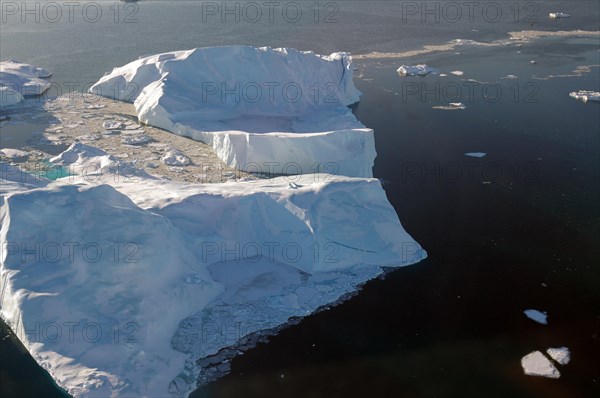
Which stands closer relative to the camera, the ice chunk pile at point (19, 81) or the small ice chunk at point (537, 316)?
the small ice chunk at point (537, 316)

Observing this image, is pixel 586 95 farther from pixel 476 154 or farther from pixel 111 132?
pixel 111 132

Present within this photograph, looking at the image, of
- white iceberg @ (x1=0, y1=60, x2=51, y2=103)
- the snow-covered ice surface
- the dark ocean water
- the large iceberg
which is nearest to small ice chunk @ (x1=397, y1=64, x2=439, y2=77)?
the dark ocean water

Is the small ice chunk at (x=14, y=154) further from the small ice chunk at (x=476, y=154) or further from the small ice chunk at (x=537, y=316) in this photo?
the small ice chunk at (x=537, y=316)

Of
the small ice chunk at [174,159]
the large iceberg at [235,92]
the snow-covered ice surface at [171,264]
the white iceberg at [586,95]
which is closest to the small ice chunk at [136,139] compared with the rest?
the large iceberg at [235,92]

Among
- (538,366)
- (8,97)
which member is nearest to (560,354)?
(538,366)

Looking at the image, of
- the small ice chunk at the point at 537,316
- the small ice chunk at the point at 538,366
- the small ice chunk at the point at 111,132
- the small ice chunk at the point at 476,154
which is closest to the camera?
the small ice chunk at the point at 538,366

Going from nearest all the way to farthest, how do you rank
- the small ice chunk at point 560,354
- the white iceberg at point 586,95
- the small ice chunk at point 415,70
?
the small ice chunk at point 560,354 → the white iceberg at point 586,95 → the small ice chunk at point 415,70

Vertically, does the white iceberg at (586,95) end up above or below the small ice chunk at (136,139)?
above

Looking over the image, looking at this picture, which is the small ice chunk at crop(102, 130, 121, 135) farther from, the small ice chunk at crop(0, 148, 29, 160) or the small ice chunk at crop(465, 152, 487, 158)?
the small ice chunk at crop(465, 152, 487, 158)
